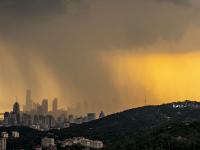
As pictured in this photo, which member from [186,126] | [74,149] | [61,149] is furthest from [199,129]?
[61,149]

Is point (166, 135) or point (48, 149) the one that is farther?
point (48, 149)

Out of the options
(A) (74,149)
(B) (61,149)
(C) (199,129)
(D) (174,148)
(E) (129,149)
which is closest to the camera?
(D) (174,148)

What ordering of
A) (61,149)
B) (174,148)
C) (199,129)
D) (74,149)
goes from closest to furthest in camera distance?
(174,148)
(199,129)
(74,149)
(61,149)

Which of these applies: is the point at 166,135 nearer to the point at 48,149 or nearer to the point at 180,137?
the point at 180,137

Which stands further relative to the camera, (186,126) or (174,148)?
(186,126)

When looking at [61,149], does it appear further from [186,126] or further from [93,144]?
[186,126]

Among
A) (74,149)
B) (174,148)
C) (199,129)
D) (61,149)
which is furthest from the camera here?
(61,149)

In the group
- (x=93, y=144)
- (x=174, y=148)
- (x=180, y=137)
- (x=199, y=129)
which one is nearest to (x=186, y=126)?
(x=199, y=129)

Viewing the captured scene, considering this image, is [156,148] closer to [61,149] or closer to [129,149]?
[129,149]
